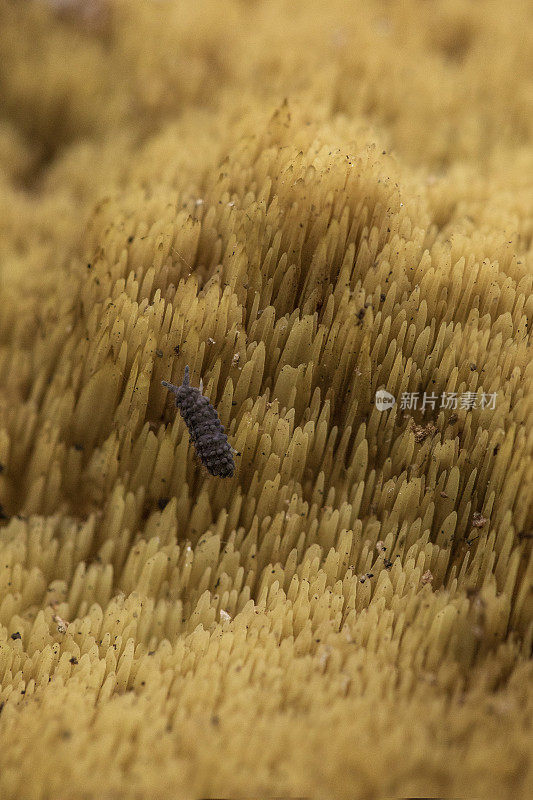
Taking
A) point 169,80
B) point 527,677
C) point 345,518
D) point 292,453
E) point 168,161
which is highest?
point 169,80

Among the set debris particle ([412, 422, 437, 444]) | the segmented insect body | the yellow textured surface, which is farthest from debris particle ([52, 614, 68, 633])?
debris particle ([412, 422, 437, 444])

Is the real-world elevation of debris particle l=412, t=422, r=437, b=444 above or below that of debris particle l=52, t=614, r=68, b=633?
above

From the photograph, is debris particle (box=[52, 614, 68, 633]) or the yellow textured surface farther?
debris particle (box=[52, 614, 68, 633])

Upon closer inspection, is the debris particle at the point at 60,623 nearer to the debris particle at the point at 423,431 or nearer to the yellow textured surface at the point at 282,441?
the yellow textured surface at the point at 282,441

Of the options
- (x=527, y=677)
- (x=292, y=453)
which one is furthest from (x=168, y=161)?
(x=527, y=677)

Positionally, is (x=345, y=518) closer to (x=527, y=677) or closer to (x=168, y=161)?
(x=527, y=677)

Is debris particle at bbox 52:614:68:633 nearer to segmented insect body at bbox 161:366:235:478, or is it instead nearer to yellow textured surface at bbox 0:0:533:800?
yellow textured surface at bbox 0:0:533:800

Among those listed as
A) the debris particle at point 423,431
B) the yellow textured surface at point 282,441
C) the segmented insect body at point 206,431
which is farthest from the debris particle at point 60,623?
the debris particle at point 423,431

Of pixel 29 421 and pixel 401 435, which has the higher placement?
pixel 401 435
